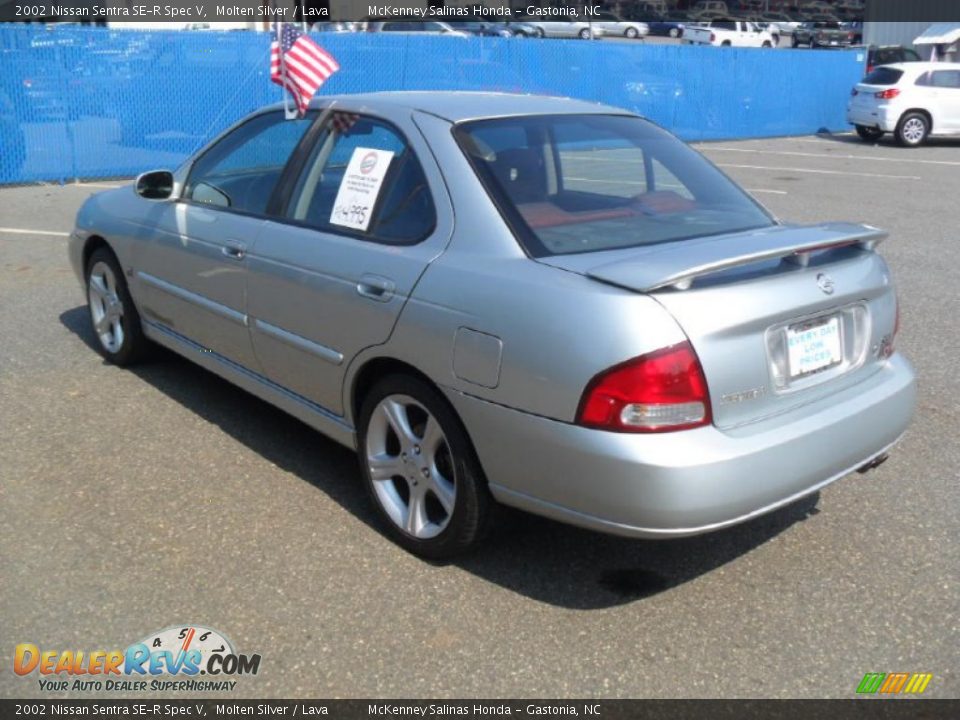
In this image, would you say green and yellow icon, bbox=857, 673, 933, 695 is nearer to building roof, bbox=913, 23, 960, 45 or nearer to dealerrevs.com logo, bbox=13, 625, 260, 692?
dealerrevs.com logo, bbox=13, 625, 260, 692

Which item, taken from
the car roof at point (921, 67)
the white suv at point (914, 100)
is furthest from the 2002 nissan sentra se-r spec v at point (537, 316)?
the car roof at point (921, 67)

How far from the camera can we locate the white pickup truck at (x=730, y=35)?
46.2 metres

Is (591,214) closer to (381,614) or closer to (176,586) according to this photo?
(381,614)

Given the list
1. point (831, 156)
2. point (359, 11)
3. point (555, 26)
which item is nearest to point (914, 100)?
point (831, 156)

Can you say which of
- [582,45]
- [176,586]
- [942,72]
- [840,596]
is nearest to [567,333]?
[840,596]

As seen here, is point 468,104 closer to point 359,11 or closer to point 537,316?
point 537,316

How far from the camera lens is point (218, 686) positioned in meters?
2.98

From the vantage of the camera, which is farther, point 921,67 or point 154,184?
point 921,67

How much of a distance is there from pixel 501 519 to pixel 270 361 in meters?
1.39

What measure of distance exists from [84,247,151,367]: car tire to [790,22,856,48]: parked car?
154 feet

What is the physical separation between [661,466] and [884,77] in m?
20.8

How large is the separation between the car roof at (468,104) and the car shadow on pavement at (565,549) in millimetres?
1562

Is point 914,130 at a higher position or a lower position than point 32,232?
higher

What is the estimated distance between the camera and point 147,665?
307cm
